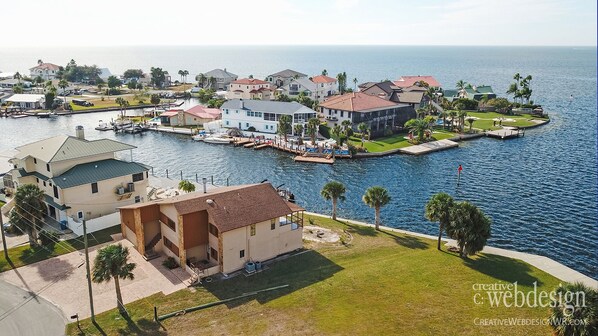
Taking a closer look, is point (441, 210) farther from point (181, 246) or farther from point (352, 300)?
point (181, 246)

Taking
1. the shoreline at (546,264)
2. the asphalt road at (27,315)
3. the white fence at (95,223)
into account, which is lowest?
the shoreline at (546,264)

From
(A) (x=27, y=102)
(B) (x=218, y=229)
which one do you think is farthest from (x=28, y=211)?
(A) (x=27, y=102)

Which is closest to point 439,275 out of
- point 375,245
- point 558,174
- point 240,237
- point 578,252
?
point 375,245

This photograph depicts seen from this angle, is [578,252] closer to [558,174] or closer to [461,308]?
[461,308]

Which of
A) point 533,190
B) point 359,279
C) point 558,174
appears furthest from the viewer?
point 558,174

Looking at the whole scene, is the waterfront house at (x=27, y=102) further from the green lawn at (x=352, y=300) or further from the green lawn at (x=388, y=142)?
the green lawn at (x=352, y=300)

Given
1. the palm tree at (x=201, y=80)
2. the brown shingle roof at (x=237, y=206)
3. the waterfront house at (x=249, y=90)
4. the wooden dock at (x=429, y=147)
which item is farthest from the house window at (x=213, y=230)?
the palm tree at (x=201, y=80)

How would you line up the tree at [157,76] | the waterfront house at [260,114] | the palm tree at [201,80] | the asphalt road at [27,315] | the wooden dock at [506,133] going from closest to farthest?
the asphalt road at [27,315], the waterfront house at [260,114], the wooden dock at [506,133], the palm tree at [201,80], the tree at [157,76]
